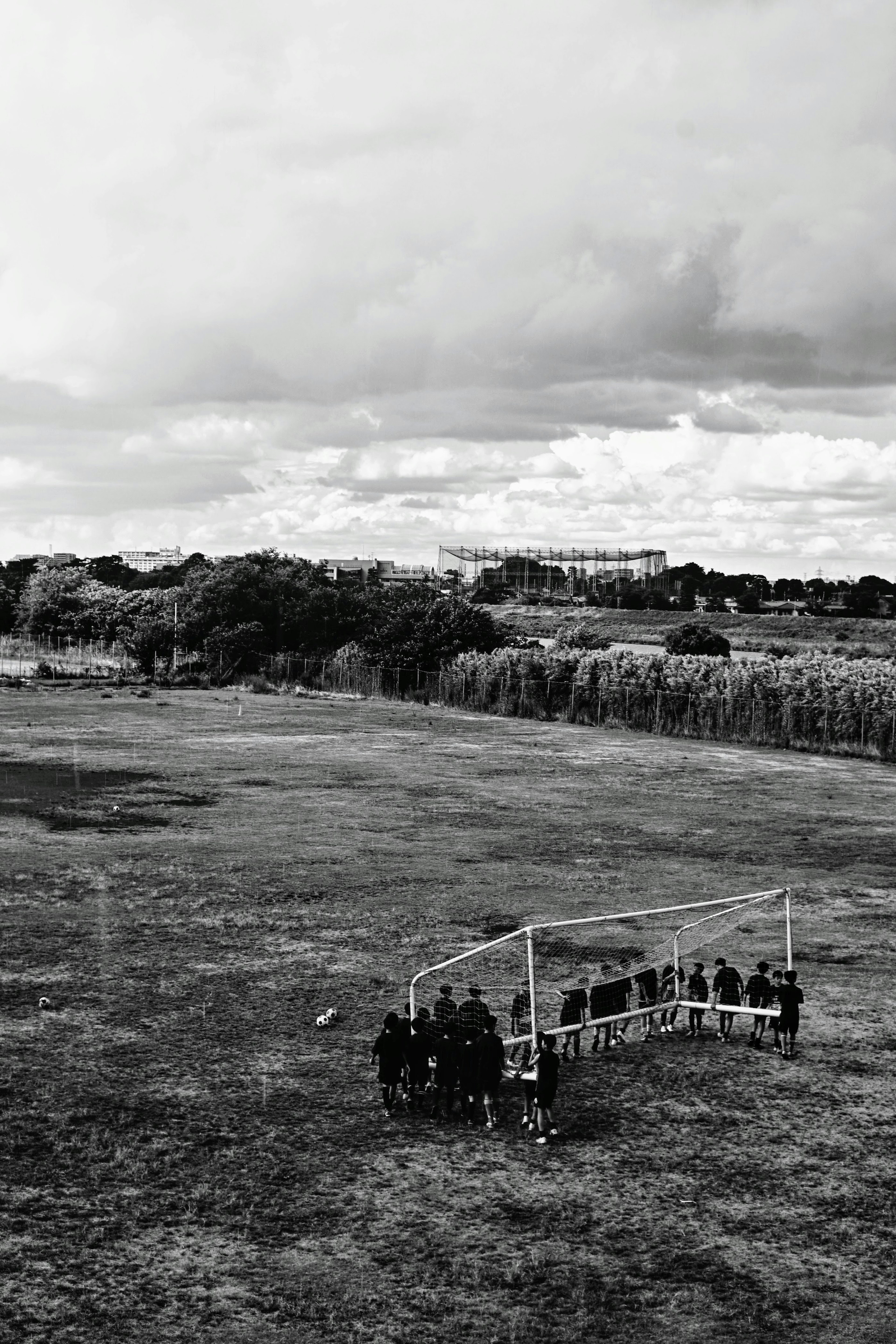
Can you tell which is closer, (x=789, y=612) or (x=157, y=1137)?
(x=157, y=1137)

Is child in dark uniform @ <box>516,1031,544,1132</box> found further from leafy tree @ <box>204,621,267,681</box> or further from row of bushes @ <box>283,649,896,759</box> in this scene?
leafy tree @ <box>204,621,267,681</box>

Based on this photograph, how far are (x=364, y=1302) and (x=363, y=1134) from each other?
3387 mm

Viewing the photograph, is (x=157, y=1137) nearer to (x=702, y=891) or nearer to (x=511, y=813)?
(x=702, y=891)

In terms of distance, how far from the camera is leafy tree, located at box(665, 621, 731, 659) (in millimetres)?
87750

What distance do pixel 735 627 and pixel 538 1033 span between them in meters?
152

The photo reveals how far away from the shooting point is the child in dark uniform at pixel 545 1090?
1381cm

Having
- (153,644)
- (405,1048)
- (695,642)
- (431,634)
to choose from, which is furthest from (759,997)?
(153,644)

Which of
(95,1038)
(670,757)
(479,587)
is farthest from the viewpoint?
(479,587)

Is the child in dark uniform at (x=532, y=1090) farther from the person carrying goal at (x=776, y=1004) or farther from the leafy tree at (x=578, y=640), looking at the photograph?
the leafy tree at (x=578, y=640)

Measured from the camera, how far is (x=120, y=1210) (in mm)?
12008

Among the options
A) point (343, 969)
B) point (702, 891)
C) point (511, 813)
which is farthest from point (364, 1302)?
point (511, 813)

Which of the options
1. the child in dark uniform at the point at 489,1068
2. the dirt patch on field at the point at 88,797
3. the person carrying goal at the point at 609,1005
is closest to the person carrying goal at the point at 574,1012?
the person carrying goal at the point at 609,1005

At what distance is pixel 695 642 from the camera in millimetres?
88812

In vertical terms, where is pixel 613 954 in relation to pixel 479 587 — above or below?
below
